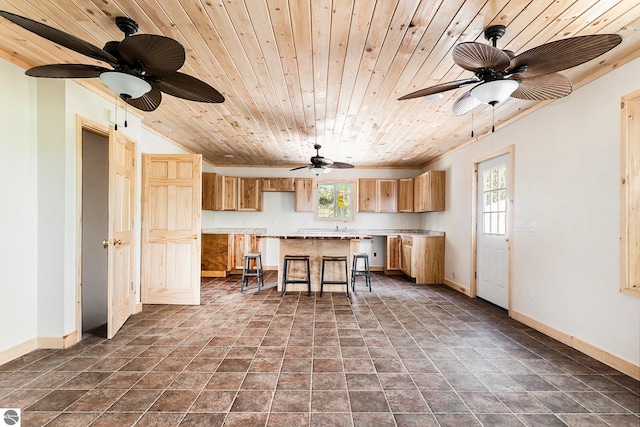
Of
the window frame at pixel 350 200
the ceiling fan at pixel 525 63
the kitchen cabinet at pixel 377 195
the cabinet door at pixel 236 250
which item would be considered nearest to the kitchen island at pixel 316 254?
the cabinet door at pixel 236 250

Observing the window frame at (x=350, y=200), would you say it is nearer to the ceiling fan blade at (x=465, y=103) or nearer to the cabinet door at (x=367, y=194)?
the cabinet door at (x=367, y=194)

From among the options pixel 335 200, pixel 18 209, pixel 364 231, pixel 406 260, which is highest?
pixel 335 200

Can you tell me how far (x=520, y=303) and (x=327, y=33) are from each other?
376 cm

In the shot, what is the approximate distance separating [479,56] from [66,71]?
8.56 feet

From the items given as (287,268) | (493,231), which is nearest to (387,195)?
(493,231)

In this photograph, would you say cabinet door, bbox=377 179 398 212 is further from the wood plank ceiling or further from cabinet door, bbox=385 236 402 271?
the wood plank ceiling

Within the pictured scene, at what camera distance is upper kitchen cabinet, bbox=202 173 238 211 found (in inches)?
268

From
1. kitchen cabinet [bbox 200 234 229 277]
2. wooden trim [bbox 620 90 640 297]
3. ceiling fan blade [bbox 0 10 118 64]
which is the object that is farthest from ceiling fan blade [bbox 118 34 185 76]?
kitchen cabinet [bbox 200 234 229 277]

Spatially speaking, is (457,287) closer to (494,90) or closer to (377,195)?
(377,195)

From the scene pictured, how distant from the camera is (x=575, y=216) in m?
2.95

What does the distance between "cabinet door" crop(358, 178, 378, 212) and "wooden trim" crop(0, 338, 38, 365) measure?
5.91m

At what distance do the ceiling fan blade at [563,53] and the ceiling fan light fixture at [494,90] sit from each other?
8 centimetres

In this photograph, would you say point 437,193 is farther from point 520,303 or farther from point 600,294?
point 600,294

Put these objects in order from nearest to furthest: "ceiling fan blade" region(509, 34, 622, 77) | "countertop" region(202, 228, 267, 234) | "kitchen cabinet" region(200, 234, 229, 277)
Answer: "ceiling fan blade" region(509, 34, 622, 77)
"kitchen cabinet" region(200, 234, 229, 277)
"countertop" region(202, 228, 267, 234)
